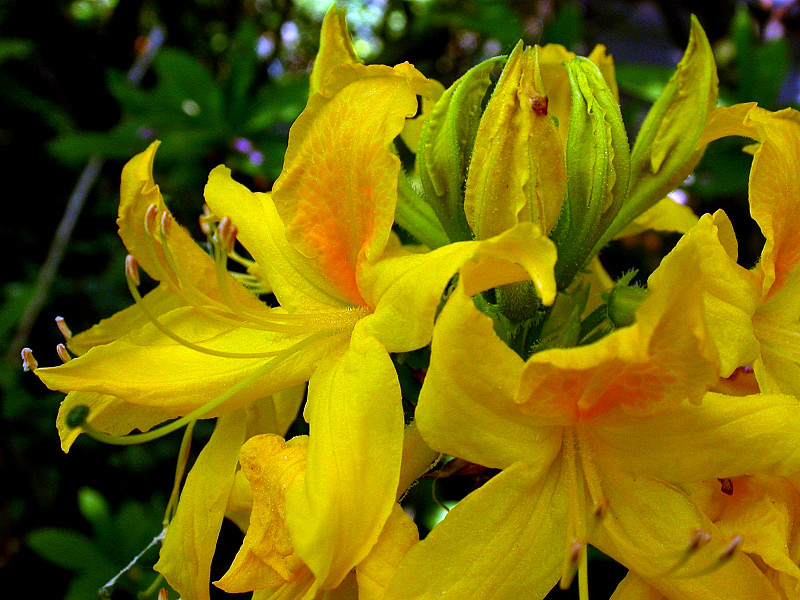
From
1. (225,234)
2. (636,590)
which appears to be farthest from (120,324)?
(636,590)

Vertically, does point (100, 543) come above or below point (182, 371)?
below

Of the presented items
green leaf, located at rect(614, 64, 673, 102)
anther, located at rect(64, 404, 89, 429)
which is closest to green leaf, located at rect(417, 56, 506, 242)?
anther, located at rect(64, 404, 89, 429)

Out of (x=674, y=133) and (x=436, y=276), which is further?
(x=674, y=133)

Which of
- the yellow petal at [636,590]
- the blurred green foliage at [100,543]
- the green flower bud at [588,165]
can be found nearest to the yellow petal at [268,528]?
the yellow petal at [636,590]

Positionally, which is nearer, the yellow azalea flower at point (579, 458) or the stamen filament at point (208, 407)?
the yellow azalea flower at point (579, 458)

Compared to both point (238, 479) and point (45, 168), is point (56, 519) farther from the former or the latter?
point (45, 168)

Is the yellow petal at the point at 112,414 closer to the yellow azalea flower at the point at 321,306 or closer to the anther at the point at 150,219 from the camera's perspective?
the yellow azalea flower at the point at 321,306

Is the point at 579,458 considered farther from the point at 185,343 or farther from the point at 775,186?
the point at 185,343
